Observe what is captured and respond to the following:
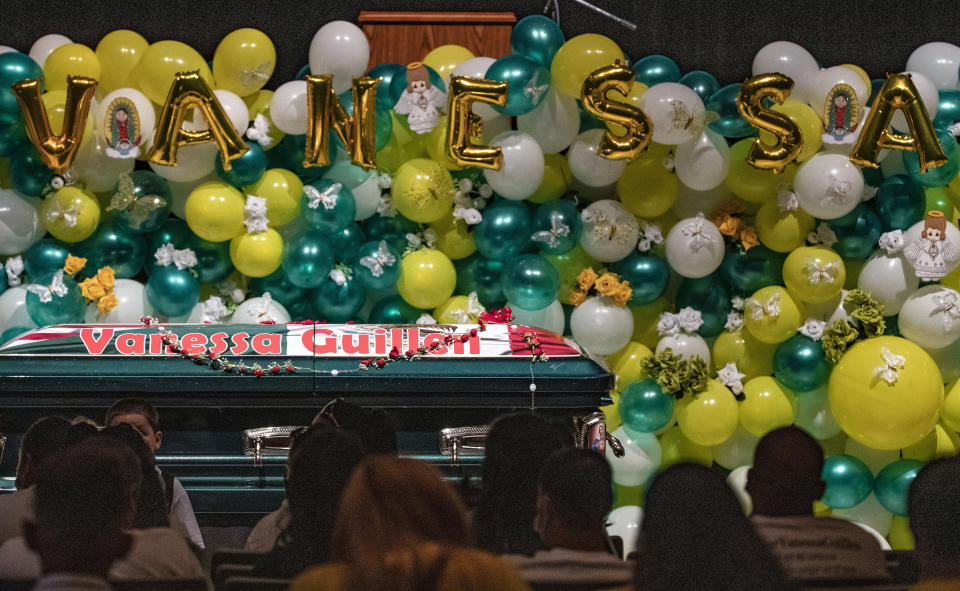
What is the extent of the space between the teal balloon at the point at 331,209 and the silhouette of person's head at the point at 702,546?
2.88m

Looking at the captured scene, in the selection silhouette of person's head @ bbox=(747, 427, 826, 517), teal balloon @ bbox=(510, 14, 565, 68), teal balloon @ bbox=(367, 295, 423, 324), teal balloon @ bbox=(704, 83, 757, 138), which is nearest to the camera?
silhouette of person's head @ bbox=(747, 427, 826, 517)

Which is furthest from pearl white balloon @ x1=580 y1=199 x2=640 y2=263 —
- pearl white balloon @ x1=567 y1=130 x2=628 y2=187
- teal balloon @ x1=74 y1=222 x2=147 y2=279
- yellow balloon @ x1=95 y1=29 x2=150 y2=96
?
yellow balloon @ x1=95 y1=29 x2=150 y2=96

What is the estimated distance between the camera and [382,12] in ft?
17.7

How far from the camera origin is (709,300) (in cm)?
519

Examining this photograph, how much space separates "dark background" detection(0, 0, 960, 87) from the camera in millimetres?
5543

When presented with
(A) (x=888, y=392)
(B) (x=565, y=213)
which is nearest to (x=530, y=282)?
(B) (x=565, y=213)

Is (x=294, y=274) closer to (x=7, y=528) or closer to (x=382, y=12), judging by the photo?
(x=382, y=12)

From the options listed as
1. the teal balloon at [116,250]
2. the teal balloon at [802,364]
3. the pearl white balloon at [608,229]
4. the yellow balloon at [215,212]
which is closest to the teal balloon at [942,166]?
the teal balloon at [802,364]

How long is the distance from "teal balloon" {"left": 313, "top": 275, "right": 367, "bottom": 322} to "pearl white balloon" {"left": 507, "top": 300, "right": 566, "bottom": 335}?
2.57 ft

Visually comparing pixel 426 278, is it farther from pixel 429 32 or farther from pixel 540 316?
pixel 429 32

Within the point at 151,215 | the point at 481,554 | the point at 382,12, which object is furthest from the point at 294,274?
the point at 481,554

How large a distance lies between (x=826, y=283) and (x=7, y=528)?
3.69 metres

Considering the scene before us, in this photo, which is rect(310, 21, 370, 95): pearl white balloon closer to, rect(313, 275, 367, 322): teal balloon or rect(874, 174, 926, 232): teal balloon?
rect(313, 275, 367, 322): teal balloon

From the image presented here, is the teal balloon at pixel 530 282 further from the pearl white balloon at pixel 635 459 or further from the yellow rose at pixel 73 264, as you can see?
the yellow rose at pixel 73 264
